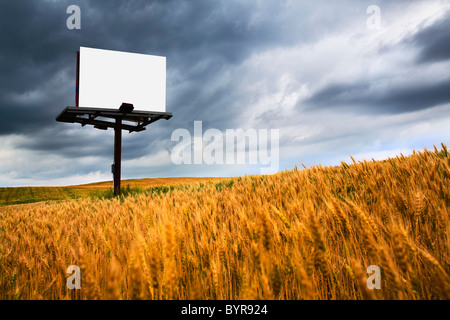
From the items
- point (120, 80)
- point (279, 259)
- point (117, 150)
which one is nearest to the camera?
point (279, 259)

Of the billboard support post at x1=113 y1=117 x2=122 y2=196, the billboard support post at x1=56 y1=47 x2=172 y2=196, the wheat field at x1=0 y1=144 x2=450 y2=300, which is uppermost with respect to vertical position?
the billboard support post at x1=56 y1=47 x2=172 y2=196

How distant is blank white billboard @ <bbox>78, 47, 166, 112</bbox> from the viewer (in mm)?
10320

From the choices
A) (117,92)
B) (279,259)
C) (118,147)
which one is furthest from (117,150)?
(279,259)

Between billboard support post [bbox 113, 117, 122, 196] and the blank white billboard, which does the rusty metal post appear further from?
the blank white billboard

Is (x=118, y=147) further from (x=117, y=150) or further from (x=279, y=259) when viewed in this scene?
(x=279, y=259)

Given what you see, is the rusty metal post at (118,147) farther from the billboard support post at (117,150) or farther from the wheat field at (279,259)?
the wheat field at (279,259)

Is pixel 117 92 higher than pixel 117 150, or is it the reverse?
pixel 117 92

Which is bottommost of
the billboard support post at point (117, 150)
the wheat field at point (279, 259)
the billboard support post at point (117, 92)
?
the wheat field at point (279, 259)

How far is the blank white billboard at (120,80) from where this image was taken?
10.3 meters

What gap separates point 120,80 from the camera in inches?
431

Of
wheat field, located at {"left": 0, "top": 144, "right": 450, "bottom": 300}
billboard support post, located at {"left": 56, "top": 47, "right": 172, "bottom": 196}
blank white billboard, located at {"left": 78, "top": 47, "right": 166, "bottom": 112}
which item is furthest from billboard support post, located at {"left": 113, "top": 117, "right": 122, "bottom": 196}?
wheat field, located at {"left": 0, "top": 144, "right": 450, "bottom": 300}

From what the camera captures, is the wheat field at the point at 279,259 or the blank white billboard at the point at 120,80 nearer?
the wheat field at the point at 279,259

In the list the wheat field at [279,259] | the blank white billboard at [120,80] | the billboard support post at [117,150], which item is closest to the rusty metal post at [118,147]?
the billboard support post at [117,150]
